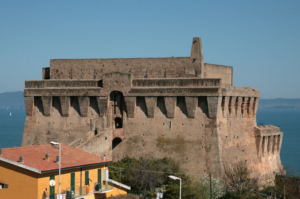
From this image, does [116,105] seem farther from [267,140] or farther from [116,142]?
[267,140]

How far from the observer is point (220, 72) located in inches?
2296

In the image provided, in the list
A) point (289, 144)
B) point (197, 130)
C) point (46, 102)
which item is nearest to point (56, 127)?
point (46, 102)

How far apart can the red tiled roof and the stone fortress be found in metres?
7.43

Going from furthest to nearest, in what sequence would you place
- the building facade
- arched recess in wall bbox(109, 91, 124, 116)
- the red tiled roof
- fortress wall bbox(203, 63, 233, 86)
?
fortress wall bbox(203, 63, 233, 86), arched recess in wall bbox(109, 91, 124, 116), the red tiled roof, the building facade

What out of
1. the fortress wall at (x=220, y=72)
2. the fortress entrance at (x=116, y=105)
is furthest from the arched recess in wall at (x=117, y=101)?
the fortress wall at (x=220, y=72)

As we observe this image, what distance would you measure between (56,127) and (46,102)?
2.97 meters

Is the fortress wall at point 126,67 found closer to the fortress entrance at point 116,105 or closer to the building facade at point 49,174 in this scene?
the fortress entrance at point 116,105

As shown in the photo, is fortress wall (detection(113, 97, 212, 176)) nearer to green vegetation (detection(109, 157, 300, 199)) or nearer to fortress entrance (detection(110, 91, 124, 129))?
green vegetation (detection(109, 157, 300, 199))

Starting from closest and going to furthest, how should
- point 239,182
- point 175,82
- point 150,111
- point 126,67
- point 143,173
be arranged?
point 143,173 < point 239,182 < point 175,82 < point 150,111 < point 126,67

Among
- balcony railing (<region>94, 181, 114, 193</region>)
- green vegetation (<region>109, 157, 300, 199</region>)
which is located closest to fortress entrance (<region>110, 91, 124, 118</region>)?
green vegetation (<region>109, 157, 300, 199</region>)

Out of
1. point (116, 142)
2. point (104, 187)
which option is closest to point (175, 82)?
point (116, 142)

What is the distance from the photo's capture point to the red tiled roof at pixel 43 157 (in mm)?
35812

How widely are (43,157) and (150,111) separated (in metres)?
16.8

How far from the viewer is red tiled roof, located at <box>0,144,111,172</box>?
35812 mm
